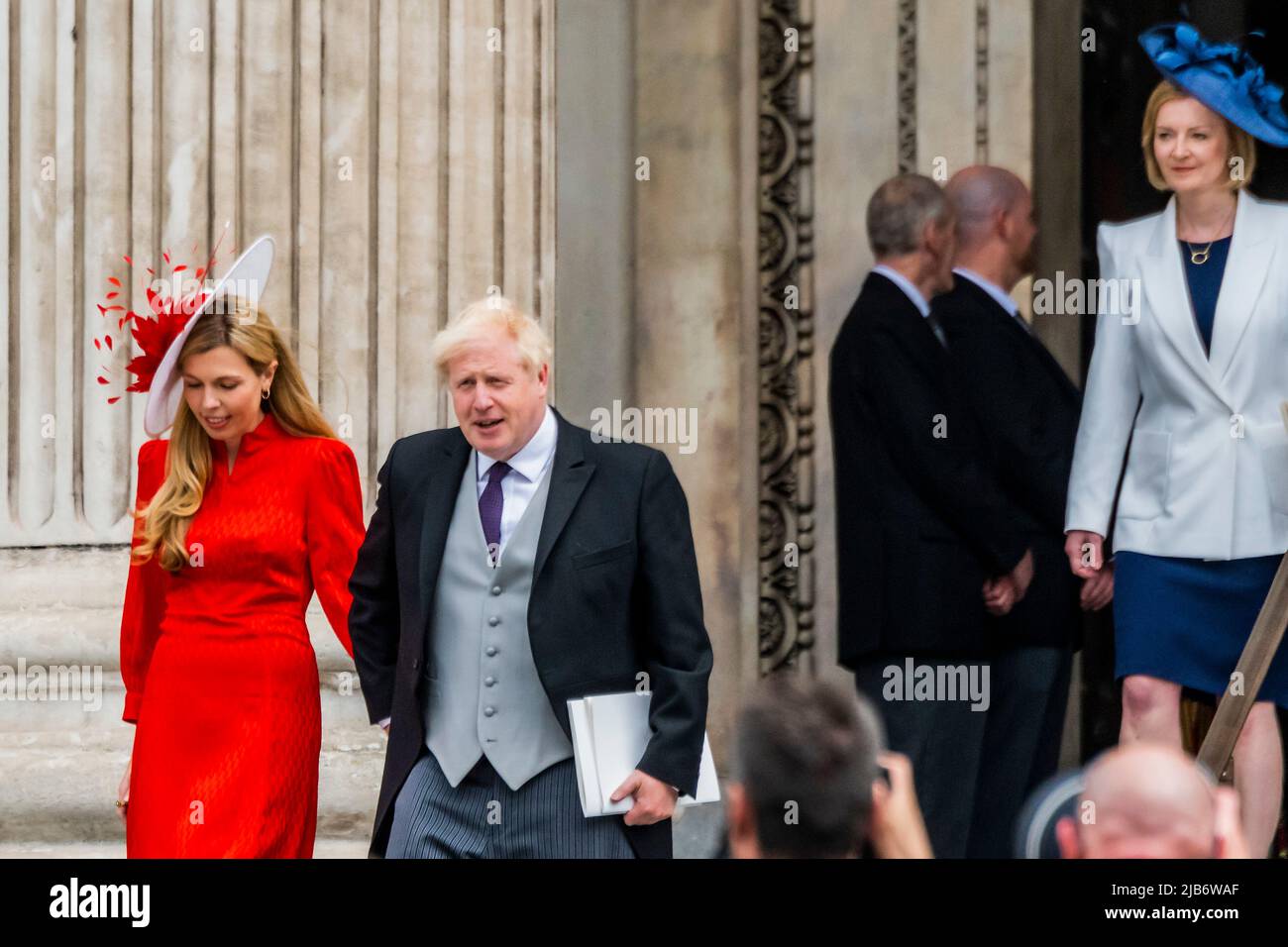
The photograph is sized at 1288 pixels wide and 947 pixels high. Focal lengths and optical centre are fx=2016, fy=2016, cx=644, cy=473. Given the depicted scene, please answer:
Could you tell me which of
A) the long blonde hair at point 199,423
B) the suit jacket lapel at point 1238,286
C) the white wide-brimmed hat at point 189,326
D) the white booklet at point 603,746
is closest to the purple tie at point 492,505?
the white booklet at point 603,746

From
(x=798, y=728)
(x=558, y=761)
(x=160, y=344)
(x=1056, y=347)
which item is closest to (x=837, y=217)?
(x=1056, y=347)

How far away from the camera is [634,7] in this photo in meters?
7.11

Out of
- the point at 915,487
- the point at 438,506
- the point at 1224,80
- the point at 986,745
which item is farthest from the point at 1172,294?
the point at 438,506

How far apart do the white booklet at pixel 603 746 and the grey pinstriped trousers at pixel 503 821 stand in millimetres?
49

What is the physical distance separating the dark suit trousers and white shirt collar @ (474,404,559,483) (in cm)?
188

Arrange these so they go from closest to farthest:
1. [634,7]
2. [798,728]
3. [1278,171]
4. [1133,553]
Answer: [798,728] → [1133,553] → [1278,171] → [634,7]

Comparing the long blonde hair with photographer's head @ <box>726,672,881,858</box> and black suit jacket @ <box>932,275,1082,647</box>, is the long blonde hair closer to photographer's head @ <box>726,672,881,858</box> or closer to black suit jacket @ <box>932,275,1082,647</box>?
black suit jacket @ <box>932,275,1082,647</box>

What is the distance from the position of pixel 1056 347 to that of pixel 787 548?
1.14m

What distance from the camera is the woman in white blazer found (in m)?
5.36

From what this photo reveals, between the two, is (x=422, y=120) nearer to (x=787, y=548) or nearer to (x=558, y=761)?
(x=787, y=548)

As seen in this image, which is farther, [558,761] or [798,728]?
[558,761]

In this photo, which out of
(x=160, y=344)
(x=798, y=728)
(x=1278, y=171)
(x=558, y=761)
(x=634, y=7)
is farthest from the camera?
(x=634, y=7)

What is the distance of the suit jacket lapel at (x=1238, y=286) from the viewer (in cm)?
536

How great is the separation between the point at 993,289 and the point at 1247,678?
1417 millimetres
